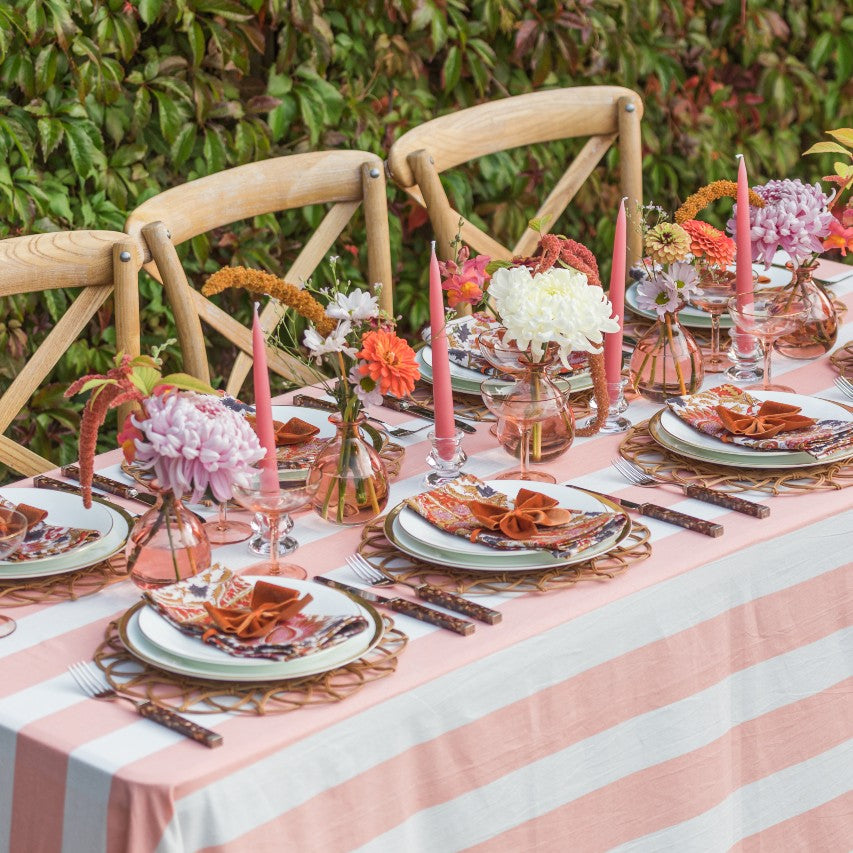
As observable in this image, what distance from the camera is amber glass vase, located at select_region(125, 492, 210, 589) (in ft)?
4.69

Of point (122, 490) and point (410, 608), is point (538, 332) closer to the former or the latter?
point (410, 608)

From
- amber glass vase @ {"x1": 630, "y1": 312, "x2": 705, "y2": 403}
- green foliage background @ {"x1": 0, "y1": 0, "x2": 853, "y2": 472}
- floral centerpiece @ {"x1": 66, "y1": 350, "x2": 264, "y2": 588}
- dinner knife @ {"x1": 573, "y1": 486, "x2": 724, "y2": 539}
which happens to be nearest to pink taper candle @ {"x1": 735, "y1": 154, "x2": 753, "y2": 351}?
amber glass vase @ {"x1": 630, "y1": 312, "x2": 705, "y2": 403}

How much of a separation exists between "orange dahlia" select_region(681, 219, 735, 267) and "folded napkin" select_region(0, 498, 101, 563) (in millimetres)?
880

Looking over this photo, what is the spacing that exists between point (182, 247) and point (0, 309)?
0.41 metres

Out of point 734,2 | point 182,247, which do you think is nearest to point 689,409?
point 182,247

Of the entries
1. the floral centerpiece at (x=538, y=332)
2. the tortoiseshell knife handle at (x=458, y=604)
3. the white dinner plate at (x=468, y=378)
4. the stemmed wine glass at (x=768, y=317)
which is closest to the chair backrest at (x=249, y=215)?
the white dinner plate at (x=468, y=378)

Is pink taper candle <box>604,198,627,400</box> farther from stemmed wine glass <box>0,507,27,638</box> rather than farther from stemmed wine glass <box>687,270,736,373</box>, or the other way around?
stemmed wine glass <box>0,507,27,638</box>

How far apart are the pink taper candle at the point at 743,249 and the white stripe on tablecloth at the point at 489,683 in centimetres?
50

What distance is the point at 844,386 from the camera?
1982mm

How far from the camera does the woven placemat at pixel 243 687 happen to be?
122cm

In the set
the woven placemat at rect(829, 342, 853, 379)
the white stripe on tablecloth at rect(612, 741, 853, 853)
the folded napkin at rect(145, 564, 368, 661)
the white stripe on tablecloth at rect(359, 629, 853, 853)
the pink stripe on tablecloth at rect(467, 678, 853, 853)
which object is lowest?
the white stripe on tablecloth at rect(612, 741, 853, 853)

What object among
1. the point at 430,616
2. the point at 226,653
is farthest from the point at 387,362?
the point at 226,653

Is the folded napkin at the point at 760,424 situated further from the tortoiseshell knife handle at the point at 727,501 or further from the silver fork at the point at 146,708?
the silver fork at the point at 146,708

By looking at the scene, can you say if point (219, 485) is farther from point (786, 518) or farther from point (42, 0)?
point (42, 0)
